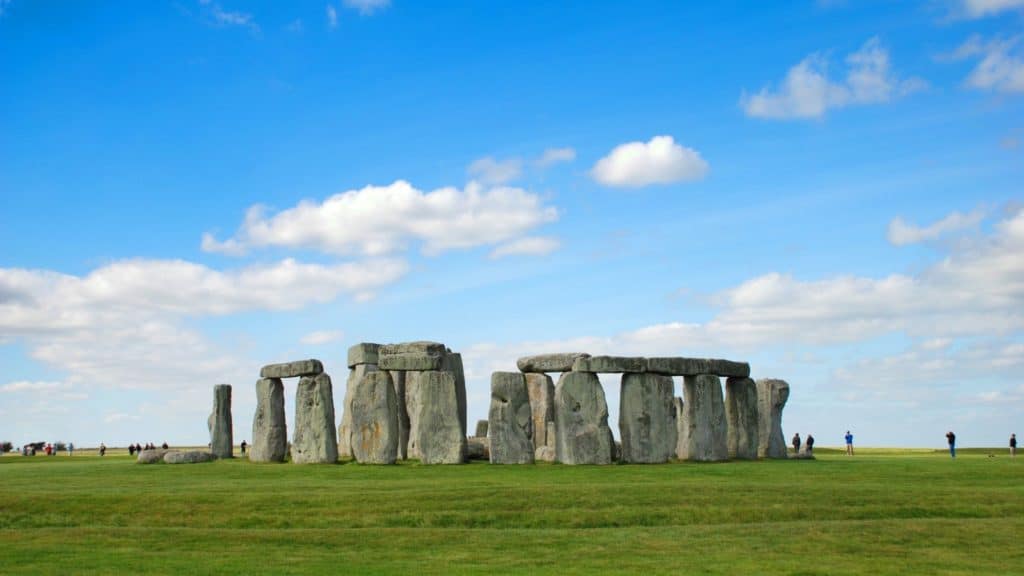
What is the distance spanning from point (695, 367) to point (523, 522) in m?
12.2

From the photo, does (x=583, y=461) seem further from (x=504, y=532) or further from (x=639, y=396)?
(x=504, y=532)

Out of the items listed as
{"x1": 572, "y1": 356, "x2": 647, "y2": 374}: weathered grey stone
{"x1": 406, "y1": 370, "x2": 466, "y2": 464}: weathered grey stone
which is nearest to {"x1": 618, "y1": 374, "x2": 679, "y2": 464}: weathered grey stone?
{"x1": 572, "y1": 356, "x2": 647, "y2": 374}: weathered grey stone

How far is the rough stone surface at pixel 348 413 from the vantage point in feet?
114

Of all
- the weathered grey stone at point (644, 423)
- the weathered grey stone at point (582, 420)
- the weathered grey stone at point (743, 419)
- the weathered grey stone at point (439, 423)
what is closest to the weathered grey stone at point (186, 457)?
the weathered grey stone at point (439, 423)

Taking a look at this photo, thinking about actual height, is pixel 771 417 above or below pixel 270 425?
below

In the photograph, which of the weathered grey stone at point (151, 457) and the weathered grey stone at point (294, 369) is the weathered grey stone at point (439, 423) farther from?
the weathered grey stone at point (151, 457)

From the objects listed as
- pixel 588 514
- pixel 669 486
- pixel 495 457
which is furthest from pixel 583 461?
pixel 588 514

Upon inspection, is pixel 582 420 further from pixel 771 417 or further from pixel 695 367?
pixel 771 417

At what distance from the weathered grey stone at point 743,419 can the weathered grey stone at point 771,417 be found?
4.20 ft

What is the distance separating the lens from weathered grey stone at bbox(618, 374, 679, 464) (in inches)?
1147

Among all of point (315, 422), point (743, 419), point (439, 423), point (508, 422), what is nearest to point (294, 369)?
point (315, 422)

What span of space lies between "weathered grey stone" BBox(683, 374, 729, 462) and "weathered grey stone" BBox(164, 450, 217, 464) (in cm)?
1444

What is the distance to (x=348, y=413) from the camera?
117ft

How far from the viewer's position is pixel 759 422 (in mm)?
34406
